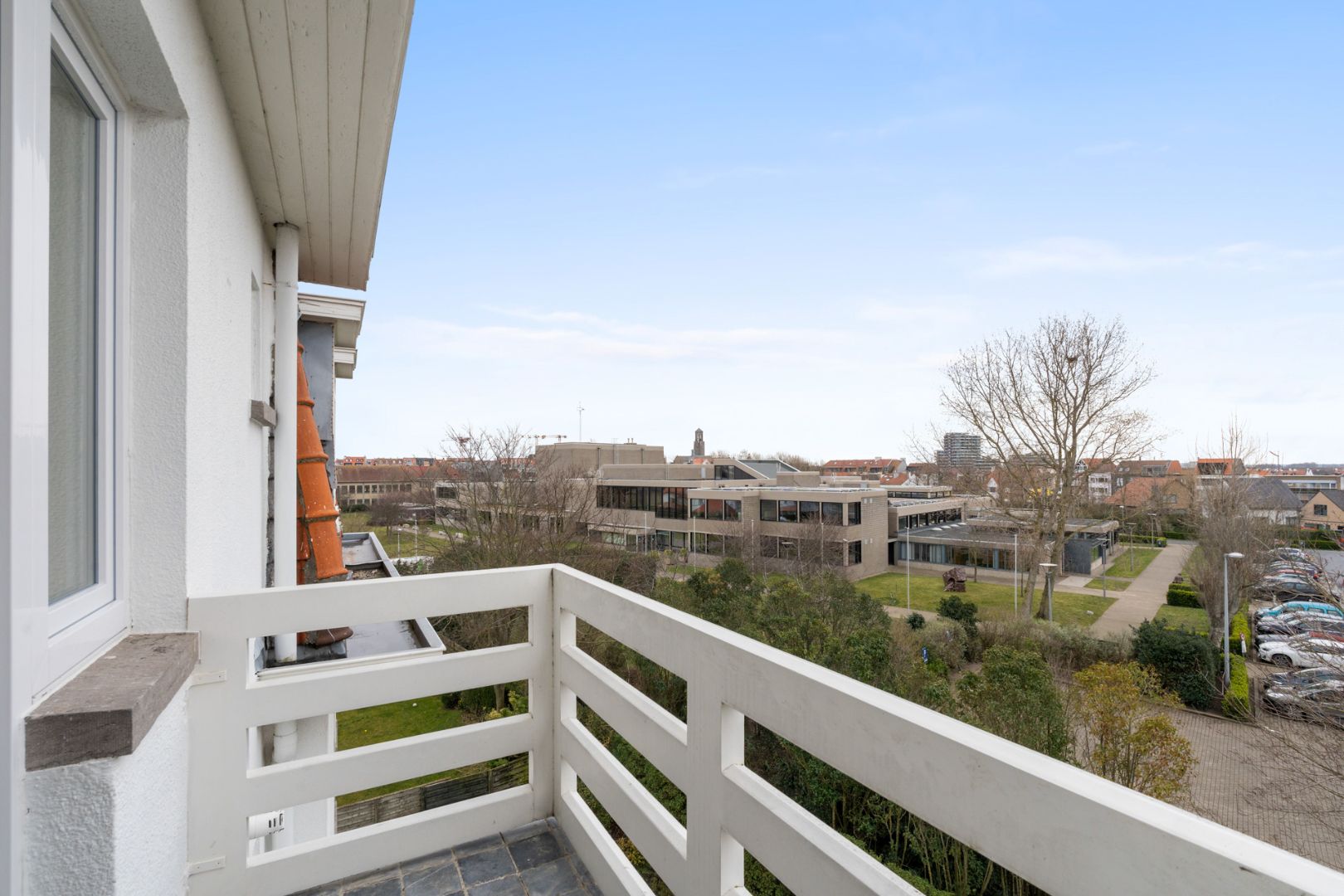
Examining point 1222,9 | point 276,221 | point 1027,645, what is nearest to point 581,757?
point 276,221

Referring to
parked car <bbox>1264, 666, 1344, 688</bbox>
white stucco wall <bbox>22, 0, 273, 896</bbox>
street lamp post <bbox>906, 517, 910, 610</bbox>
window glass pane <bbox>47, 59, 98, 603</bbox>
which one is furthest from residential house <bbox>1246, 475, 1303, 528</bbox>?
window glass pane <bbox>47, 59, 98, 603</bbox>

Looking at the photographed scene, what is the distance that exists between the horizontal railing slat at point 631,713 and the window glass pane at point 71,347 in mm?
1281

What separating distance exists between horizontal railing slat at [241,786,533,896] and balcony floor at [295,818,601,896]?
0.03m

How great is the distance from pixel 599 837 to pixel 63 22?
2.38 meters

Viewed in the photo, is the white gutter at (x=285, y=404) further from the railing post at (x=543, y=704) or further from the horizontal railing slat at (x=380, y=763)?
the railing post at (x=543, y=704)

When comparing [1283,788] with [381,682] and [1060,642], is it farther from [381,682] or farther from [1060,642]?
[381,682]

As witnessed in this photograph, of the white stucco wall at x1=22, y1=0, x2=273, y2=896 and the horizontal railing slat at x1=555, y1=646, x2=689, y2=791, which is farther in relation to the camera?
the horizontal railing slat at x1=555, y1=646, x2=689, y2=791

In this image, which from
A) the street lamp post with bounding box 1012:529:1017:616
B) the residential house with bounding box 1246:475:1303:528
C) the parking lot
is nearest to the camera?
the parking lot

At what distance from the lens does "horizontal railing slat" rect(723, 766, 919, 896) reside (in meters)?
1.04

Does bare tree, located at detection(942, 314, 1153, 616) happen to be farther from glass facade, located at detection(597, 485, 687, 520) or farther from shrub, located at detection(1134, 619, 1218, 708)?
glass facade, located at detection(597, 485, 687, 520)

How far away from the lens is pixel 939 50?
594 inches

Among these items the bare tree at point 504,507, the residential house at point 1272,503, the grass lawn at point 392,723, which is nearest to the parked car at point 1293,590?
the residential house at point 1272,503

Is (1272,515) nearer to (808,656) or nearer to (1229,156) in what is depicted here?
(1229,156)

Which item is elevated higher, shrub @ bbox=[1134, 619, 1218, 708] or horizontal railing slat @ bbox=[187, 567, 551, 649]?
horizontal railing slat @ bbox=[187, 567, 551, 649]
